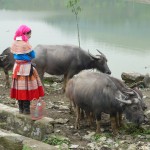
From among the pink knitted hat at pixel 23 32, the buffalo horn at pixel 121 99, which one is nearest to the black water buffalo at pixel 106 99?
the buffalo horn at pixel 121 99

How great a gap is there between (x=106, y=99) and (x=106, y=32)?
19.4 meters

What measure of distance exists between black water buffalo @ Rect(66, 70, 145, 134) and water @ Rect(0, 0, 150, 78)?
297 inches

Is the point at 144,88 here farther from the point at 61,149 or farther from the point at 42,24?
the point at 42,24

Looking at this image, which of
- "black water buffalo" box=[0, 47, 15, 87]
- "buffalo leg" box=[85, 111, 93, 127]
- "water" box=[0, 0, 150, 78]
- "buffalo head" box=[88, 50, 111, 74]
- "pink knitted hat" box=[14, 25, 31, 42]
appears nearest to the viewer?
"pink knitted hat" box=[14, 25, 31, 42]

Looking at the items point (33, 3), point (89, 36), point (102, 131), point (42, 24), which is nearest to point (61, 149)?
point (102, 131)

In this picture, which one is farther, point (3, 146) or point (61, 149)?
point (61, 149)

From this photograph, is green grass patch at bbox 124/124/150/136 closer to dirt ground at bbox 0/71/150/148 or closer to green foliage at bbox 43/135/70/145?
dirt ground at bbox 0/71/150/148

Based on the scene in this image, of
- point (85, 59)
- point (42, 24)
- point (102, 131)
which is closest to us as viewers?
point (102, 131)

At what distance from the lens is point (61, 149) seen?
461 centimetres

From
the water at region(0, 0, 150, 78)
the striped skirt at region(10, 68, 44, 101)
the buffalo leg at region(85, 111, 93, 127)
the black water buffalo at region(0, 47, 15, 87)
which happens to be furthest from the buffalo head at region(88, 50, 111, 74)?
the water at region(0, 0, 150, 78)

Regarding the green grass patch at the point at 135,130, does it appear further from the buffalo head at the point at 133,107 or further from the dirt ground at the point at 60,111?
the dirt ground at the point at 60,111

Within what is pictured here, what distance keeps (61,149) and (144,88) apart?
16.4 ft

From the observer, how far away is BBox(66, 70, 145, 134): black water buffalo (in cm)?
520

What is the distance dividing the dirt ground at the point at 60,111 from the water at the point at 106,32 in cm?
520
